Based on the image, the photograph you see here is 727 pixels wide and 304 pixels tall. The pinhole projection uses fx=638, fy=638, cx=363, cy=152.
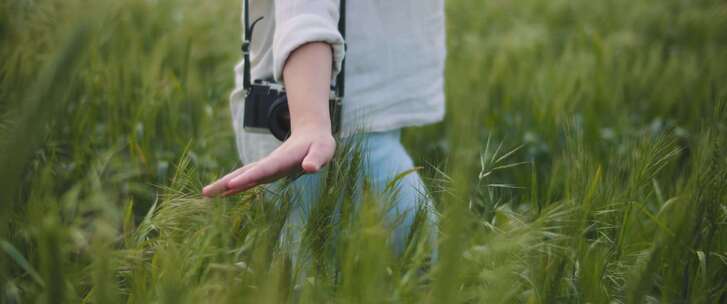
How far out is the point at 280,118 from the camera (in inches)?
37.4

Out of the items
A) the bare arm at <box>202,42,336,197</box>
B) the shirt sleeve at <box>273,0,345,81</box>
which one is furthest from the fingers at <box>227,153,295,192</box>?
the shirt sleeve at <box>273,0,345,81</box>

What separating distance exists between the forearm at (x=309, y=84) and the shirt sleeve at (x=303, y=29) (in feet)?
0.04

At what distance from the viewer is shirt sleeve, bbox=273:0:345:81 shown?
854mm

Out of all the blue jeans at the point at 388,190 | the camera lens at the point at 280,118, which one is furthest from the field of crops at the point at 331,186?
the camera lens at the point at 280,118

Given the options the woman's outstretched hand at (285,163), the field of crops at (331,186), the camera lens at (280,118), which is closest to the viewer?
the field of crops at (331,186)

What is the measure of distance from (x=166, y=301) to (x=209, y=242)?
0.16 meters

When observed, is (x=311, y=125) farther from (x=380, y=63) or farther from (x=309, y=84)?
(x=380, y=63)

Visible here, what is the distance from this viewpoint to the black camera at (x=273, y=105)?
3.10 ft

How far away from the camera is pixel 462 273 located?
2.60 ft

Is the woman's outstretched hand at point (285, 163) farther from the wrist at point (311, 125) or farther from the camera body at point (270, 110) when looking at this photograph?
the camera body at point (270, 110)

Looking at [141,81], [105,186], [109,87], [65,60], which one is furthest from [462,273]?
[141,81]

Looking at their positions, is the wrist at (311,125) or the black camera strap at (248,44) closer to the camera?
the wrist at (311,125)

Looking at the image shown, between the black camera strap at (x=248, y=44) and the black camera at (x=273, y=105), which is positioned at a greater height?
the black camera strap at (x=248, y=44)

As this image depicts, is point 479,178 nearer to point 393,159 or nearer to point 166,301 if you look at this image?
point 393,159
